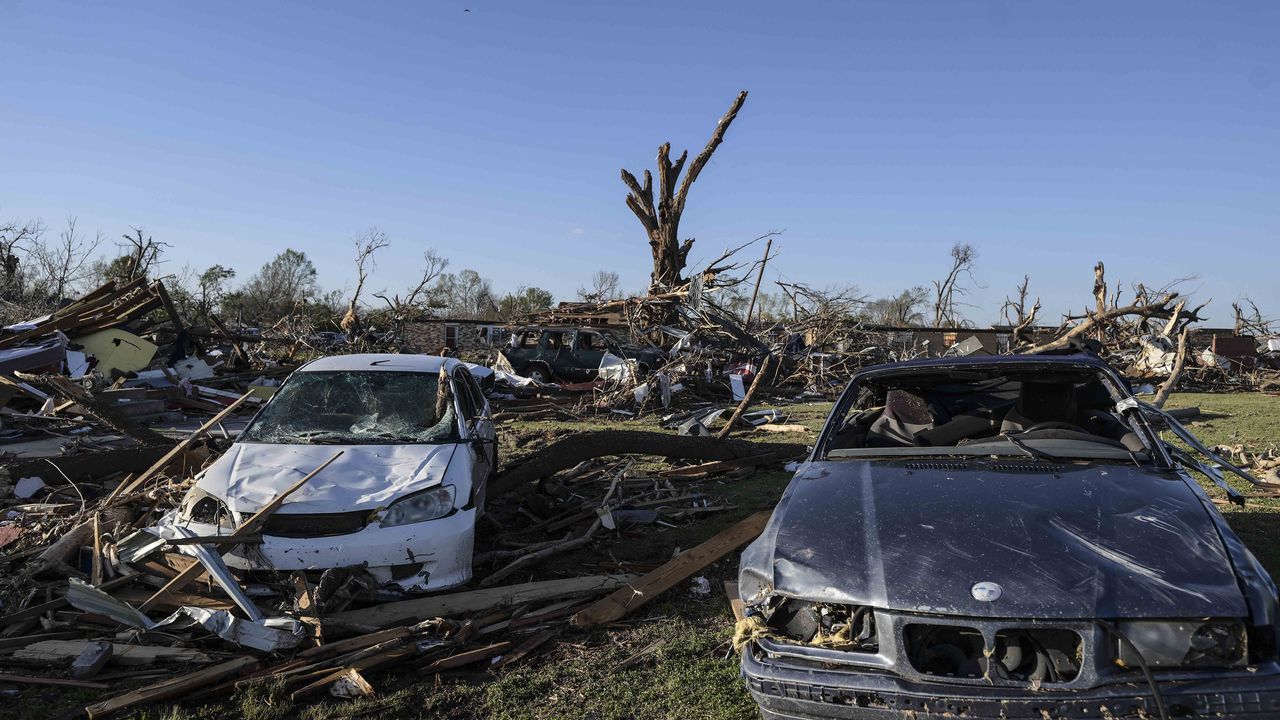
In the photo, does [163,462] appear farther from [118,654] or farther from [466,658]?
[466,658]

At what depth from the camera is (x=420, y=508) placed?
4699 millimetres

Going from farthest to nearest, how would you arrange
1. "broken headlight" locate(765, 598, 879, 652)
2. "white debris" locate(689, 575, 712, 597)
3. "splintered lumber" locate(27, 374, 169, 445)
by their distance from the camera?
"splintered lumber" locate(27, 374, 169, 445)
"white debris" locate(689, 575, 712, 597)
"broken headlight" locate(765, 598, 879, 652)

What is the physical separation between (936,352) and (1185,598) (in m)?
28.4

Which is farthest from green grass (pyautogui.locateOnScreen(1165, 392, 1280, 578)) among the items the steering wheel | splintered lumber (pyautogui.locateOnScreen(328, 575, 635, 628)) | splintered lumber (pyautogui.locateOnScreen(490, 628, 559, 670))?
splintered lumber (pyautogui.locateOnScreen(490, 628, 559, 670))

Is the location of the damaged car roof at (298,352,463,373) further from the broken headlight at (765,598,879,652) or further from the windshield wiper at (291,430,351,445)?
the broken headlight at (765,598,879,652)

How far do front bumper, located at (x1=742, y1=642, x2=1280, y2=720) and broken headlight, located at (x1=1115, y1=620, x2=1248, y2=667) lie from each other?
78mm

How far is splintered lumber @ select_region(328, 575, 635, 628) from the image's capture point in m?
4.38

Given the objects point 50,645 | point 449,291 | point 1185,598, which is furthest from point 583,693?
point 449,291

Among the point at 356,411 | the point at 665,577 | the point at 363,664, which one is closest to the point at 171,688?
the point at 363,664

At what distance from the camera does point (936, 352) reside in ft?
95.8

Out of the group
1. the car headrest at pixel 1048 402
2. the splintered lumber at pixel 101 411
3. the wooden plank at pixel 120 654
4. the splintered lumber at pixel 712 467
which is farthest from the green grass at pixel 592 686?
the splintered lumber at pixel 101 411

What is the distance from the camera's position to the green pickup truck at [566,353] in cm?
1914

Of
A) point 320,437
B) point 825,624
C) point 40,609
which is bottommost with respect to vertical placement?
point 40,609

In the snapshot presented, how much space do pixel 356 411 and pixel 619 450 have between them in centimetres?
291
